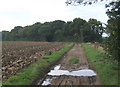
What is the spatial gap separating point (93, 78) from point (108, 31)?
2.74m

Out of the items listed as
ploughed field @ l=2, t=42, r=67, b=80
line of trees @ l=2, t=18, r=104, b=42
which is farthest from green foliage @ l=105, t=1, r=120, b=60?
line of trees @ l=2, t=18, r=104, b=42

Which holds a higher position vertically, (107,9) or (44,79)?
(107,9)

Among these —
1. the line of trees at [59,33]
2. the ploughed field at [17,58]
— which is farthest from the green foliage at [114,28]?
the line of trees at [59,33]

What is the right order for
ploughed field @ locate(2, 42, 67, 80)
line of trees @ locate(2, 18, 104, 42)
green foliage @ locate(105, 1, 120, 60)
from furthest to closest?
line of trees @ locate(2, 18, 104, 42)
ploughed field @ locate(2, 42, 67, 80)
green foliage @ locate(105, 1, 120, 60)

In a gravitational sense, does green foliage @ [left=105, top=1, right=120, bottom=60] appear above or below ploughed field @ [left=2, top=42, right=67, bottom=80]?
above

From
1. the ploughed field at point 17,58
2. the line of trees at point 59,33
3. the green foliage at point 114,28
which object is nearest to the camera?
the green foliage at point 114,28

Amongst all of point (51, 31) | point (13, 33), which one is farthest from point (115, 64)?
point (13, 33)

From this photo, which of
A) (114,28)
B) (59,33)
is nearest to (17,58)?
(114,28)

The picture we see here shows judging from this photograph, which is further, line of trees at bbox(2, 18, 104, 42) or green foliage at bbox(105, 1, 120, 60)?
line of trees at bbox(2, 18, 104, 42)

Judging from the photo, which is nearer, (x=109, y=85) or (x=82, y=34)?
(x=109, y=85)

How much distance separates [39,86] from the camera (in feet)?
40.5

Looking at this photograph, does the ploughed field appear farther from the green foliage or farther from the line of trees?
the line of trees

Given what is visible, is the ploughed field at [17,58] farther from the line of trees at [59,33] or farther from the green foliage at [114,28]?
the line of trees at [59,33]

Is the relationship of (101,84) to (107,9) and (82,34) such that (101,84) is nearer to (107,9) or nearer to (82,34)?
(107,9)
